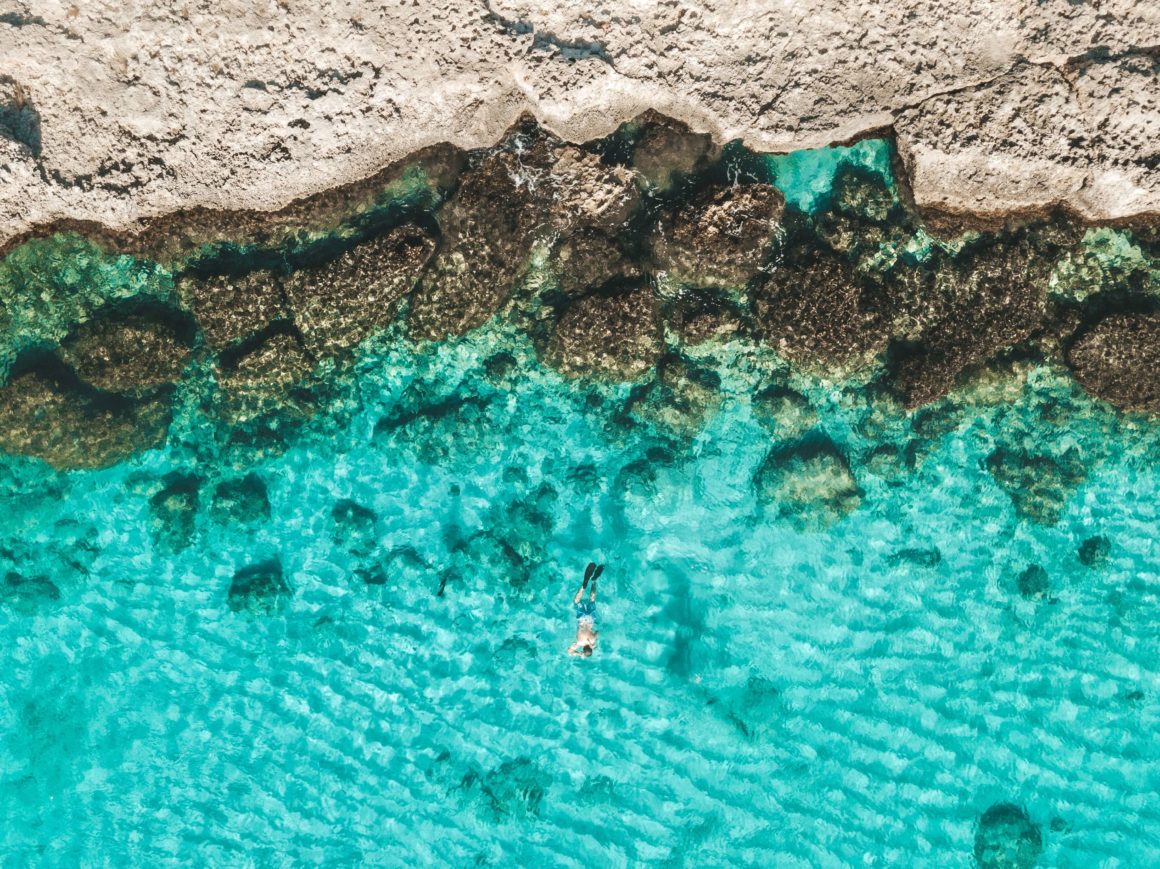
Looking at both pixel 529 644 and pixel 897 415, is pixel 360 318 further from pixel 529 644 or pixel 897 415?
pixel 897 415

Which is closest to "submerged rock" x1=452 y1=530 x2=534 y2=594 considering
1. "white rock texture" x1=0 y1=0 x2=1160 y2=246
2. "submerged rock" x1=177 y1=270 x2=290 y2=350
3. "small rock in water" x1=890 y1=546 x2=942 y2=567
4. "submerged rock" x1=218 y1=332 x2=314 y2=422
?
"submerged rock" x1=218 y1=332 x2=314 y2=422

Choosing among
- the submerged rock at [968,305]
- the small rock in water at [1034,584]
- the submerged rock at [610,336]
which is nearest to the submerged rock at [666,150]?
the submerged rock at [610,336]

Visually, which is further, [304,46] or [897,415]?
[897,415]

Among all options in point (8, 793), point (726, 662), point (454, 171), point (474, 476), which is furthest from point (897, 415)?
point (8, 793)

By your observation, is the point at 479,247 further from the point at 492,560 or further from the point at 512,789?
the point at 512,789

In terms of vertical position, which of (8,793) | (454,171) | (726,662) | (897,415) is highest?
(454,171)

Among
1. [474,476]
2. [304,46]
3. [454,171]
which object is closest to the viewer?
[304,46]

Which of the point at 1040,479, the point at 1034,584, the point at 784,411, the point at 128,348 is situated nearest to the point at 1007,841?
the point at 1034,584
